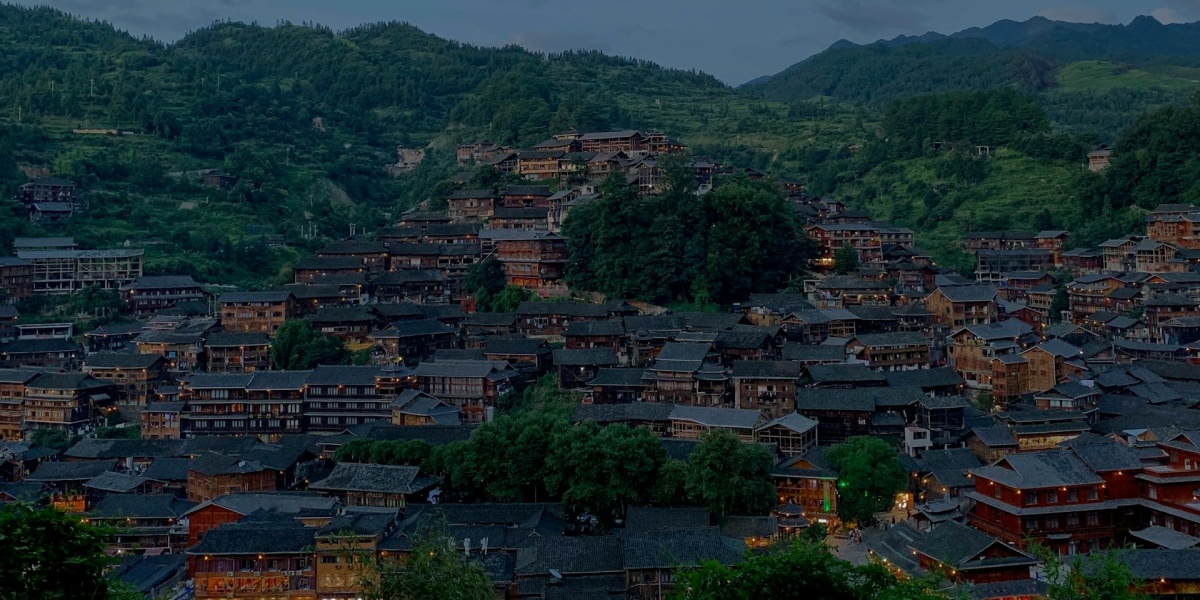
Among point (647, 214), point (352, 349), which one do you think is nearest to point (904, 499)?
point (647, 214)

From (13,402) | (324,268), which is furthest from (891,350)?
(13,402)

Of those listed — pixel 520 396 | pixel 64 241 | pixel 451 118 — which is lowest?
pixel 520 396

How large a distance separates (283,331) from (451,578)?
3127cm

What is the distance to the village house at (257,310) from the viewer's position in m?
46.8

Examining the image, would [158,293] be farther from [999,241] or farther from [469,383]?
[999,241]

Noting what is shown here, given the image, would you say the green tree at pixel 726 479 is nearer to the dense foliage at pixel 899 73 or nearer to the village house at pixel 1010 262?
the village house at pixel 1010 262

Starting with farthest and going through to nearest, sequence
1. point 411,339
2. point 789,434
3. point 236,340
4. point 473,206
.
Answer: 1. point 473,206
2. point 236,340
3. point 411,339
4. point 789,434

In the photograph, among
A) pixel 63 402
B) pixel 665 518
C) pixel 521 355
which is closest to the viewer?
pixel 665 518

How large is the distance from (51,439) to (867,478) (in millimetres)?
30703

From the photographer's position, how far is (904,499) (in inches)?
1277

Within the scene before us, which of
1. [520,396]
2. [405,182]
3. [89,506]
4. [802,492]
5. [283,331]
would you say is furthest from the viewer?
[405,182]

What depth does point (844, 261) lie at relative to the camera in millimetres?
47344

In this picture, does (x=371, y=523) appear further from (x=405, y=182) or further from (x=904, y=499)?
(x=405, y=182)

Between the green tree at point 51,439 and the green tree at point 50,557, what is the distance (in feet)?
105
